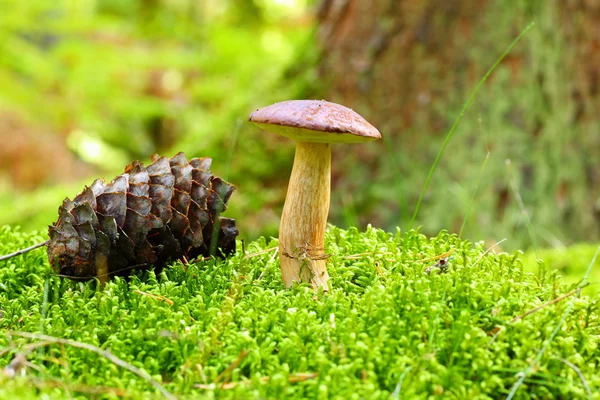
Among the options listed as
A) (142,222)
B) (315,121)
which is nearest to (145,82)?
(142,222)

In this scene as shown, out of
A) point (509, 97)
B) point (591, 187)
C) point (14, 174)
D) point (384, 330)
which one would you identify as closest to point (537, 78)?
point (509, 97)

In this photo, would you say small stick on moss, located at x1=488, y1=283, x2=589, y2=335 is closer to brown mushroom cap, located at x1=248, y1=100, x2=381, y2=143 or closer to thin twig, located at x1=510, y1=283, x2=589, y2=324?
thin twig, located at x1=510, y1=283, x2=589, y2=324

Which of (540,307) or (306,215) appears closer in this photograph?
(540,307)

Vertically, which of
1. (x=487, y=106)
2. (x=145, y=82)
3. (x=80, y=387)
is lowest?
(x=80, y=387)

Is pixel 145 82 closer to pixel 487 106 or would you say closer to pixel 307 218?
pixel 487 106

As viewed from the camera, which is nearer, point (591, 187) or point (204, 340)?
point (204, 340)

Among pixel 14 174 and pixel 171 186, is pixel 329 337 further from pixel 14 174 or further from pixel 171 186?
pixel 14 174

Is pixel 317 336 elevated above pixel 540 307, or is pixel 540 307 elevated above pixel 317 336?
pixel 540 307

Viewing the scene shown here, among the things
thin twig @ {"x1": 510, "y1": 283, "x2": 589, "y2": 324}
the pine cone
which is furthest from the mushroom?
thin twig @ {"x1": 510, "y1": 283, "x2": 589, "y2": 324}
